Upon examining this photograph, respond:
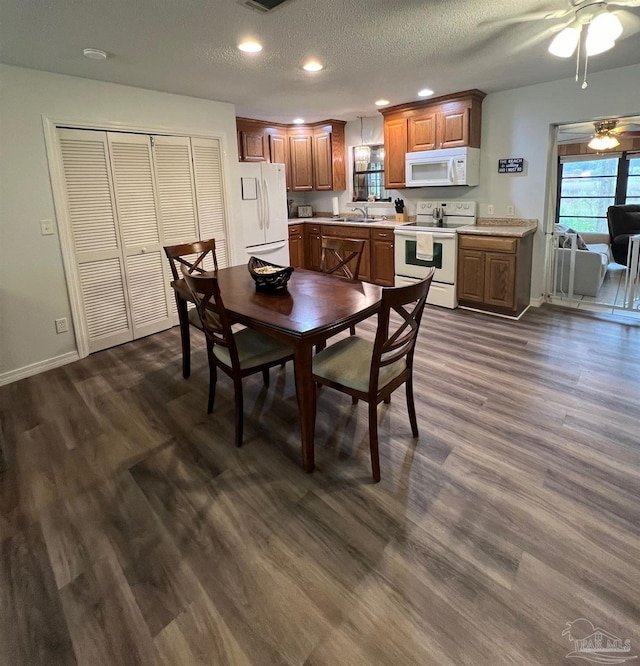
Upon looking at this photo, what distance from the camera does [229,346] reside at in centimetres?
233

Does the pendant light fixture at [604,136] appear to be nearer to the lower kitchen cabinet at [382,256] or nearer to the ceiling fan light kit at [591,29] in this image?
the lower kitchen cabinet at [382,256]

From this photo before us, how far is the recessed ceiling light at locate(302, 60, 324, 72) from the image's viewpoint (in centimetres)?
319

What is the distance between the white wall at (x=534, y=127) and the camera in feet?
12.8

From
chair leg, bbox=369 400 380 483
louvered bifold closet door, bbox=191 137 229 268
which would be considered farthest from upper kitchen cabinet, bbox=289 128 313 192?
chair leg, bbox=369 400 380 483

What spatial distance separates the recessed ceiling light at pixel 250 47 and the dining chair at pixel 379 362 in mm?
2014

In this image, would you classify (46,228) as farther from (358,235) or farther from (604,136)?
(604,136)

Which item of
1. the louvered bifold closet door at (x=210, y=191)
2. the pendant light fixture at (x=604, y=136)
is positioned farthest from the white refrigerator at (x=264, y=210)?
the pendant light fixture at (x=604, y=136)

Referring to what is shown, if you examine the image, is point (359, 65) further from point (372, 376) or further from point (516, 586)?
point (516, 586)

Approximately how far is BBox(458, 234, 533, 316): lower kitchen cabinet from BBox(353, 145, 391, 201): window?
1915 millimetres

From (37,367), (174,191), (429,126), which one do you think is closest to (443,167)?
(429,126)

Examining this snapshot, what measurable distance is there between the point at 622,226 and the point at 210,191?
6.49m

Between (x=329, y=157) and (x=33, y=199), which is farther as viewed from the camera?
(x=329, y=157)

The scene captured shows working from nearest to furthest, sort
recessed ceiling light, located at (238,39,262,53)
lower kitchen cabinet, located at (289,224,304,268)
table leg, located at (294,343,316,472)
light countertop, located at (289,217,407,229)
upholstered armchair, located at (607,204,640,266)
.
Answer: table leg, located at (294,343,316,472)
recessed ceiling light, located at (238,39,262,53)
light countertop, located at (289,217,407,229)
lower kitchen cabinet, located at (289,224,304,268)
upholstered armchair, located at (607,204,640,266)

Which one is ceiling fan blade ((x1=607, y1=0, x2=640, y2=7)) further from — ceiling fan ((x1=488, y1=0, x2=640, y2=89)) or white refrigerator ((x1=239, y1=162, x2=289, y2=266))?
white refrigerator ((x1=239, y1=162, x2=289, y2=266))
